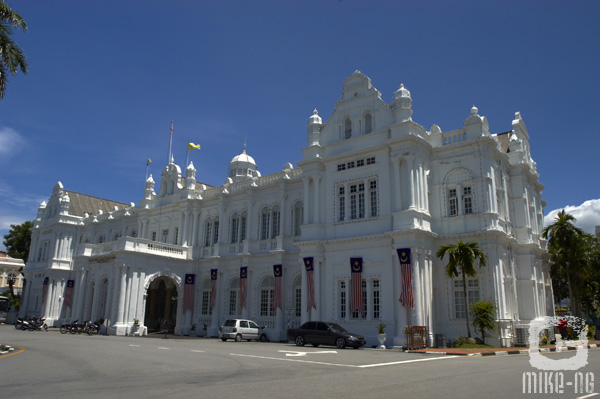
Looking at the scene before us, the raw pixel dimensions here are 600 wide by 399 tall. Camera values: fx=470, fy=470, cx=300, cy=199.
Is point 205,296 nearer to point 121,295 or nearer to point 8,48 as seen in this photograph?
point 121,295

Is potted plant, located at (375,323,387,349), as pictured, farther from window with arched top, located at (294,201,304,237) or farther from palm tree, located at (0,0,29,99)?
palm tree, located at (0,0,29,99)

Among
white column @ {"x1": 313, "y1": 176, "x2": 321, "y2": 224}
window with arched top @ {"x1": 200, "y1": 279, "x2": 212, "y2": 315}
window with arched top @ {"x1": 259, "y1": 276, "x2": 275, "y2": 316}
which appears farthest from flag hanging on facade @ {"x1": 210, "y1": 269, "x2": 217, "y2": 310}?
white column @ {"x1": 313, "y1": 176, "x2": 321, "y2": 224}

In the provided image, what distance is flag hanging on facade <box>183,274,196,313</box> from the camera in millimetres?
37406

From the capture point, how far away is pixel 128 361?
1523 cm

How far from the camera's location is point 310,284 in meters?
28.7

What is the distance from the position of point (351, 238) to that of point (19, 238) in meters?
54.0

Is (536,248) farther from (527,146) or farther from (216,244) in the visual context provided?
(216,244)

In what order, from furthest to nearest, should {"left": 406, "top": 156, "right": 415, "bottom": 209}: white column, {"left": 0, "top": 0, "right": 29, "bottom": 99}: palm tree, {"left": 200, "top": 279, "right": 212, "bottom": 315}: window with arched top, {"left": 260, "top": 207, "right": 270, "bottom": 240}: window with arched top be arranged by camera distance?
{"left": 200, "top": 279, "right": 212, "bottom": 315}: window with arched top → {"left": 260, "top": 207, "right": 270, "bottom": 240}: window with arched top → {"left": 406, "top": 156, "right": 415, "bottom": 209}: white column → {"left": 0, "top": 0, "right": 29, "bottom": 99}: palm tree

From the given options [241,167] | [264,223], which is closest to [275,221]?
[264,223]

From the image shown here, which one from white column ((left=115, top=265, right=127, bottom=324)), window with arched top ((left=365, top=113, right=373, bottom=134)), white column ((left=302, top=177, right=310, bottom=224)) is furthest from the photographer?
white column ((left=115, top=265, right=127, bottom=324))

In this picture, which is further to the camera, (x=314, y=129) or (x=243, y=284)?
(x=243, y=284)

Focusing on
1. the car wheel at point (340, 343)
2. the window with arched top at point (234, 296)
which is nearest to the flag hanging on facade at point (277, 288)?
the window with arched top at point (234, 296)

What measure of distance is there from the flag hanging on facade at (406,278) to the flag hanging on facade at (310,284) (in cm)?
585

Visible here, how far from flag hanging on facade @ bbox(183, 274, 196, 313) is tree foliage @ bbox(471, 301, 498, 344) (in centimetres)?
2232
